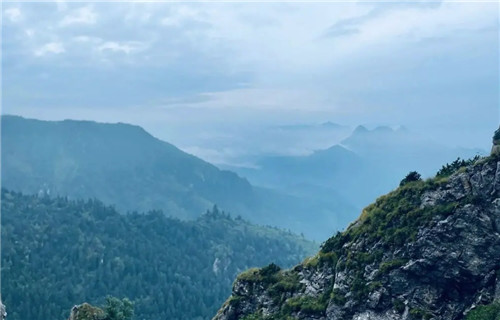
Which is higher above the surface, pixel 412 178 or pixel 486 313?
pixel 412 178

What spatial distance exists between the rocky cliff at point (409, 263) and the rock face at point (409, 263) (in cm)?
6

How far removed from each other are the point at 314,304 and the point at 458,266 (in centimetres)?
897

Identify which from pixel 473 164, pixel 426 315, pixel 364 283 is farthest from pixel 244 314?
pixel 473 164

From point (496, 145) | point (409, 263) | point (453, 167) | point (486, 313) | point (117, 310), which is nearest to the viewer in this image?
point (486, 313)

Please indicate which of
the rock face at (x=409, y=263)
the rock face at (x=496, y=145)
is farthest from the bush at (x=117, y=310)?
the rock face at (x=496, y=145)

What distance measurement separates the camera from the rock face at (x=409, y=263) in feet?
125

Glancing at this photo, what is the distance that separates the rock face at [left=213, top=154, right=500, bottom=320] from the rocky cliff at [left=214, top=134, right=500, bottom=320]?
55 mm

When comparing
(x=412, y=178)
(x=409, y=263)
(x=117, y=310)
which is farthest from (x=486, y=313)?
(x=117, y=310)

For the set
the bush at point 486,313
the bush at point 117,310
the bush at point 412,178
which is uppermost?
the bush at point 412,178

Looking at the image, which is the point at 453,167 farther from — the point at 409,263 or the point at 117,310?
the point at 117,310

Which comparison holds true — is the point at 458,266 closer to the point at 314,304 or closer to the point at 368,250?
the point at 368,250

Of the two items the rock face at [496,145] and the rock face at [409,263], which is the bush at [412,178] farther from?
the rock face at [496,145]

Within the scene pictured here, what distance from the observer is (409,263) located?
39.6 meters

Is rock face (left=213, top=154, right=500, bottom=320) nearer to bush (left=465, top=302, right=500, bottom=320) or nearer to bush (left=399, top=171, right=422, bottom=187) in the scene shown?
bush (left=465, top=302, right=500, bottom=320)
